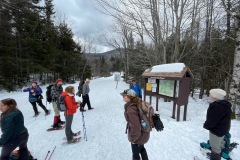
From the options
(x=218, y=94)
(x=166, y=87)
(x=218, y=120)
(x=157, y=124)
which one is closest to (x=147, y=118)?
(x=157, y=124)

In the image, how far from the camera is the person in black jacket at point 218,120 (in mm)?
3060

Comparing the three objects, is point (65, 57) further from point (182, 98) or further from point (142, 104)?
point (142, 104)

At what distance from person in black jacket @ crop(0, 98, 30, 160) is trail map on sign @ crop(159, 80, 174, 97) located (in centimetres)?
571

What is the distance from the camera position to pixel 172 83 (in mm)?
6586

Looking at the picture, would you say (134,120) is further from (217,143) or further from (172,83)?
(172,83)

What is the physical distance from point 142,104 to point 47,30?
73.0 ft

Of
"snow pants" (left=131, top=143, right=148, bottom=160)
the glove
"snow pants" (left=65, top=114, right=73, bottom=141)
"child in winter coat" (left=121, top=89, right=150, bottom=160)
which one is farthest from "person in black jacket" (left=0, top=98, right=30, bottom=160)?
the glove

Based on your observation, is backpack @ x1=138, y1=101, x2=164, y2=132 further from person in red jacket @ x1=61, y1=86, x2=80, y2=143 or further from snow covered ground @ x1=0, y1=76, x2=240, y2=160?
person in red jacket @ x1=61, y1=86, x2=80, y2=143

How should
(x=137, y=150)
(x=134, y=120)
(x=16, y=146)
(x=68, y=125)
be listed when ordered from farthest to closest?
(x=68, y=125)
(x=16, y=146)
(x=137, y=150)
(x=134, y=120)

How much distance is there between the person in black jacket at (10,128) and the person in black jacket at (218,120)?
4154 millimetres


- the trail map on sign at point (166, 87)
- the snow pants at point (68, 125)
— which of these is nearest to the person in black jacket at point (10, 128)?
the snow pants at point (68, 125)

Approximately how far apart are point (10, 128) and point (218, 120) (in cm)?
433

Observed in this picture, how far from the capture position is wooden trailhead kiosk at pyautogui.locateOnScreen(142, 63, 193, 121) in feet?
20.2

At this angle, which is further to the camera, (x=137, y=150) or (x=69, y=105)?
(x=69, y=105)
